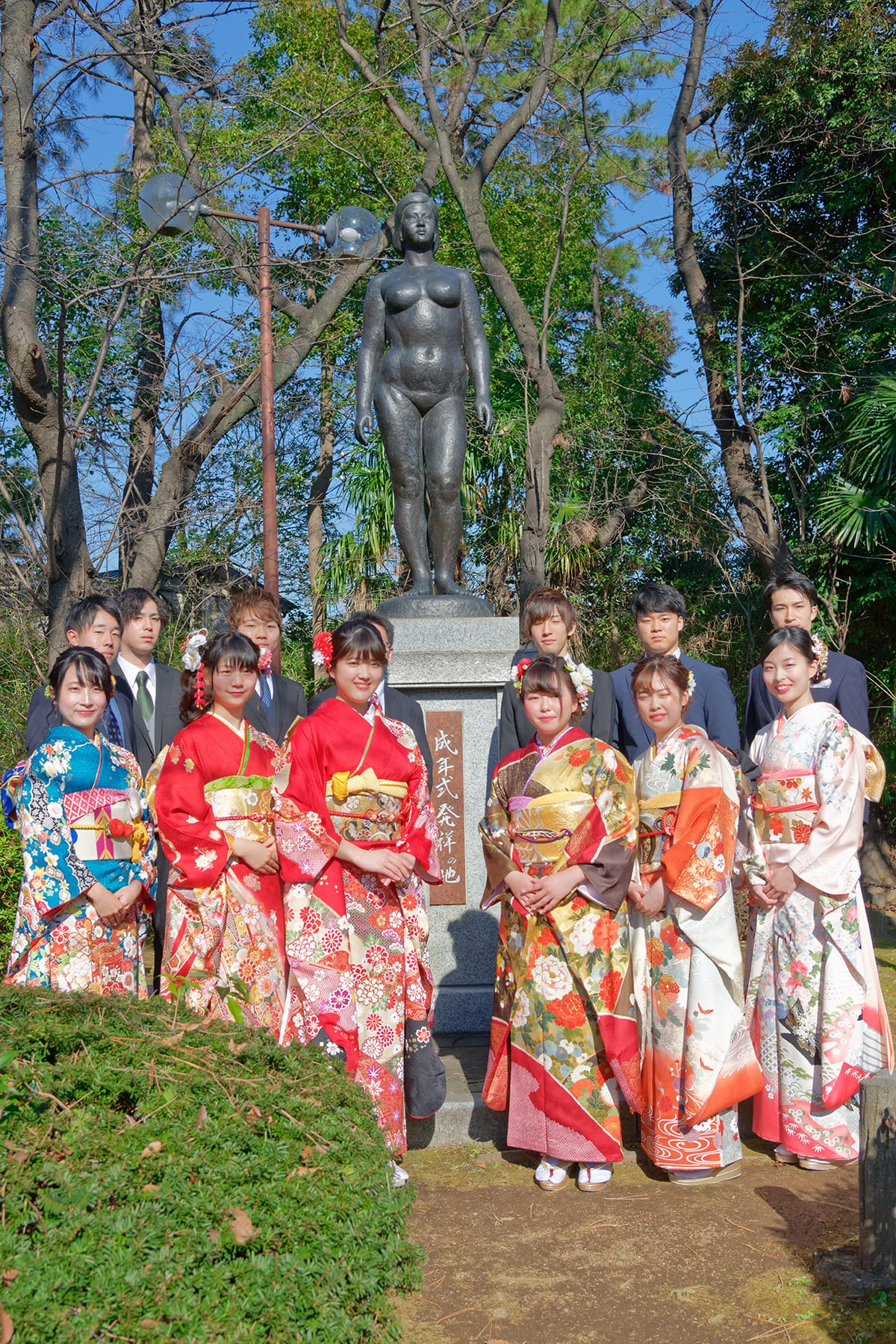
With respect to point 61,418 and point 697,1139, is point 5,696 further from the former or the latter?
point 697,1139

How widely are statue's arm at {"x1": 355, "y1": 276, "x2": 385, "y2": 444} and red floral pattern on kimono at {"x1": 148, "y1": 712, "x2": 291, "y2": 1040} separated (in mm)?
2084

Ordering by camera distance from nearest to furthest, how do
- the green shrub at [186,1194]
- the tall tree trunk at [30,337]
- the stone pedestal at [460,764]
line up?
the green shrub at [186,1194]
the stone pedestal at [460,764]
the tall tree trunk at [30,337]

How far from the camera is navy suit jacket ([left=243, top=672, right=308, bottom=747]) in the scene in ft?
13.8

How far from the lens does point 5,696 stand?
26.7 feet

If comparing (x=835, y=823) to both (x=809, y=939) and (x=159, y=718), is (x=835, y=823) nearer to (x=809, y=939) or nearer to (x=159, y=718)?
(x=809, y=939)

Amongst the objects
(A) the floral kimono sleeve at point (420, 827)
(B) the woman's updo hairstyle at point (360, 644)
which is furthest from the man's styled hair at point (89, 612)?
(A) the floral kimono sleeve at point (420, 827)

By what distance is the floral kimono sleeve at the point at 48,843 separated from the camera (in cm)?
332

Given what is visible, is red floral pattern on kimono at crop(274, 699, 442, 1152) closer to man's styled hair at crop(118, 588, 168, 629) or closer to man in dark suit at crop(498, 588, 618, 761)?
man in dark suit at crop(498, 588, 618, 761)

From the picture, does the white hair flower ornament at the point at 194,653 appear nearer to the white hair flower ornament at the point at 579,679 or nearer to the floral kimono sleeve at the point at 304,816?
the floral kimono sleeve at the point at 304,816

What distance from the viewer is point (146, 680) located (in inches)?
173

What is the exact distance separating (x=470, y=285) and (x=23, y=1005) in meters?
3.99

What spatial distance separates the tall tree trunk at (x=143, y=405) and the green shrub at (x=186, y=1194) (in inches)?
307

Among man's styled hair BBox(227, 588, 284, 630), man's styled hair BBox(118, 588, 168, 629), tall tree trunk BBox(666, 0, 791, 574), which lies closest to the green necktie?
man's styled hair BBox(118, 588, 168, 629)

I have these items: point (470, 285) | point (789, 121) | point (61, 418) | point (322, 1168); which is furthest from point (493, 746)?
point (789, 121)
